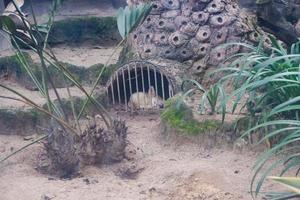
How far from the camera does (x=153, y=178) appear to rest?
4293 mm

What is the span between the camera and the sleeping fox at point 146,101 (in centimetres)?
565

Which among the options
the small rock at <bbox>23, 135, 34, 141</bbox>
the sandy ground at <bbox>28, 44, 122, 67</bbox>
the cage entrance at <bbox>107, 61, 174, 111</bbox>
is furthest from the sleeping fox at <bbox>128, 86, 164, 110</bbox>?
the small rock at <bbox>23, 135, 34, 141</bbox>

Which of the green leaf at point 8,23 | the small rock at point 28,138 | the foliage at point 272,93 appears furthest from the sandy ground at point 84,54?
the foliage at point 272,93

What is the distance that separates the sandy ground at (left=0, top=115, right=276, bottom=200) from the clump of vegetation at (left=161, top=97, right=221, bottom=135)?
12 centimetres

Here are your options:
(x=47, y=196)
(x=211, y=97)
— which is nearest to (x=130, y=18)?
(x=211, y=97)

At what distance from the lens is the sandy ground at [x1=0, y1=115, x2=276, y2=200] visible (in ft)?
13.1

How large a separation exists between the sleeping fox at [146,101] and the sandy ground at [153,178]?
0.74 metres

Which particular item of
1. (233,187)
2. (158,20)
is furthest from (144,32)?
(233,187)

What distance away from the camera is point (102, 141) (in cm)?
451

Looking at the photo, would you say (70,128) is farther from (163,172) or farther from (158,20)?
(158,20)

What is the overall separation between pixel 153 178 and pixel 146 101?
148 centimetres

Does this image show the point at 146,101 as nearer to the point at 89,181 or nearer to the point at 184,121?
the point at 184,121

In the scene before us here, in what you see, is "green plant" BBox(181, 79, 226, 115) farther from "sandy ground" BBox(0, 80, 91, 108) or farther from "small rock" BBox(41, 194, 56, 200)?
"sandy ground" BBox(0, 80, 91, 108)

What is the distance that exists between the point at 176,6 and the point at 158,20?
8.4 inches
